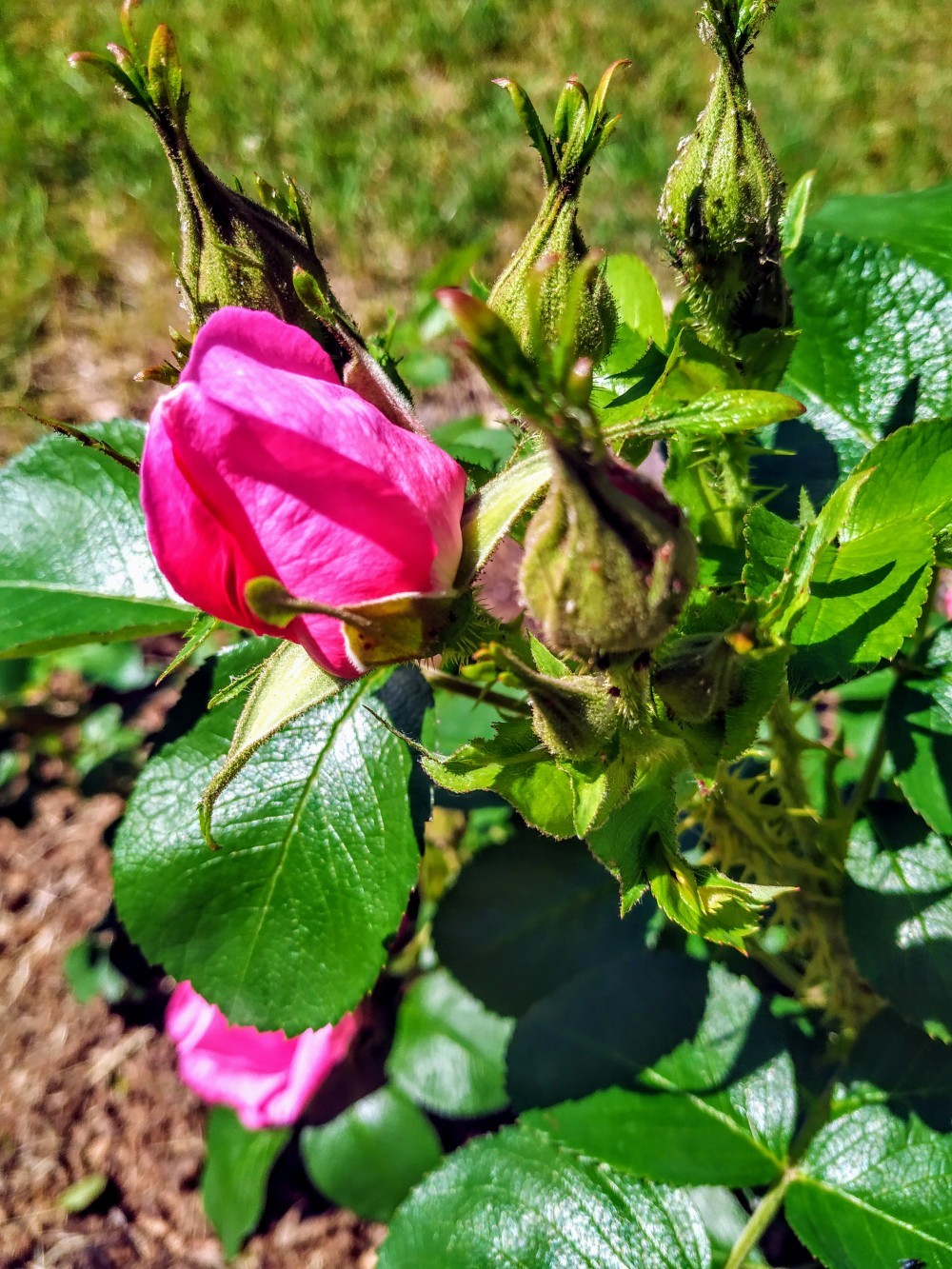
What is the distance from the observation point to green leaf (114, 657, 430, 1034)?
0.99 m

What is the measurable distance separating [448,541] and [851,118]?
301 centimetres

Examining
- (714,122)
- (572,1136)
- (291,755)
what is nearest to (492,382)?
(714,122)

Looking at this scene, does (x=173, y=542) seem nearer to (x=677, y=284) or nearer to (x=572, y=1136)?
(x=677, y=284)

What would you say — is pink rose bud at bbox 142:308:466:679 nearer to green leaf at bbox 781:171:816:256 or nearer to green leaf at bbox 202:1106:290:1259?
green leaf at bbox 781:171:816:256

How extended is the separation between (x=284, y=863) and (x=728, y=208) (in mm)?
682

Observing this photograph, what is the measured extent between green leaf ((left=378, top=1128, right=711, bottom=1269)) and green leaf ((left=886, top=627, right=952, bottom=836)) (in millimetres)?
523

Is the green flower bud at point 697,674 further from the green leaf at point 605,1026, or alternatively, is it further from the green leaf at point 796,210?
the green leaf at point 605,1026

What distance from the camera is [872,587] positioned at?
0.79 m

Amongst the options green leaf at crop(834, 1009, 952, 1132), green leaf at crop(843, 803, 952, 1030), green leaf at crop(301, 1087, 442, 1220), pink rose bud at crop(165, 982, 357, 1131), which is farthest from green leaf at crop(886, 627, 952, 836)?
green leaf at crop(301, 1087, 442, 1220)

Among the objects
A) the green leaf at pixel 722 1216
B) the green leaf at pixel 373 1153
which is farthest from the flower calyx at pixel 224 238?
the green leaf at pixel 373 1153

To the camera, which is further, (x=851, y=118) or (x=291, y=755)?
(x=851, y=118)

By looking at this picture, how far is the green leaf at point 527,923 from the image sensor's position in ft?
4.46

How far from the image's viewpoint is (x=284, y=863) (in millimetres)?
1007

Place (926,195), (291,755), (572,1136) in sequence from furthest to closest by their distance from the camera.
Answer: (926,195)
(572,1136)
(291,755)
